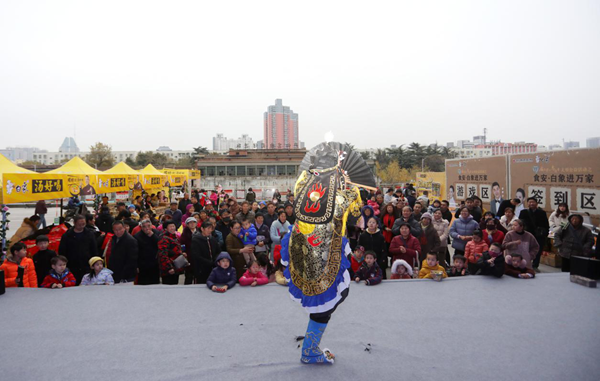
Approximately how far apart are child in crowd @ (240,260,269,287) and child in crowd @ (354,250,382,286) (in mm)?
1072

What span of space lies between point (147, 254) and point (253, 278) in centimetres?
158

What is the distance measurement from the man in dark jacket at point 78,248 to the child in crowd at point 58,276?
47 centimetres

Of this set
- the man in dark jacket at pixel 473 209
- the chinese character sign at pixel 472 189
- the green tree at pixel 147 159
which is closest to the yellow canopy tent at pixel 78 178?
the man in dark jacket at pixel 473 209

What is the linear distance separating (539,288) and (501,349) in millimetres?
1546

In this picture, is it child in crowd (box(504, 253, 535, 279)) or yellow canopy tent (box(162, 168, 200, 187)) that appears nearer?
child in crowd (box(504, 253, 535, 279))


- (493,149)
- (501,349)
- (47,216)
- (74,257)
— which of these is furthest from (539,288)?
(493,149)

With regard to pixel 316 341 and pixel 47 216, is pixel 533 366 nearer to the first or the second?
pixel 316 341

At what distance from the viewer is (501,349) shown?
102 inches

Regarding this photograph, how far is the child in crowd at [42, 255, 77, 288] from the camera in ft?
12.6

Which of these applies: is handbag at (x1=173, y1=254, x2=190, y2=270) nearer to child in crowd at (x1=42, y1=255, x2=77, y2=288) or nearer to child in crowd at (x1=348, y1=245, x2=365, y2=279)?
child in crowd at (x1=42, y1=255, x2=77, y2=288)

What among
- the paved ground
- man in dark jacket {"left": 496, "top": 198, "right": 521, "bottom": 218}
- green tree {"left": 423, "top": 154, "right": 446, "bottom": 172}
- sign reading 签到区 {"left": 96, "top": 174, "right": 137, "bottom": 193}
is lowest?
the paved ground

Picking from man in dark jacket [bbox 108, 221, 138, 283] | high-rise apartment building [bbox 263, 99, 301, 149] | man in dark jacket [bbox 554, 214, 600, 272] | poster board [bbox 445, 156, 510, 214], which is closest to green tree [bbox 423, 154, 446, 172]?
high-rise apartment building [bbox 263, 99, 301, 149]

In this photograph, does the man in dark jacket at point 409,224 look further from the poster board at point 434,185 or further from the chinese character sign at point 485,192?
the poster board at point 434,185

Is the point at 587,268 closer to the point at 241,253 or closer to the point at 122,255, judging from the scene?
the point at 241,253
